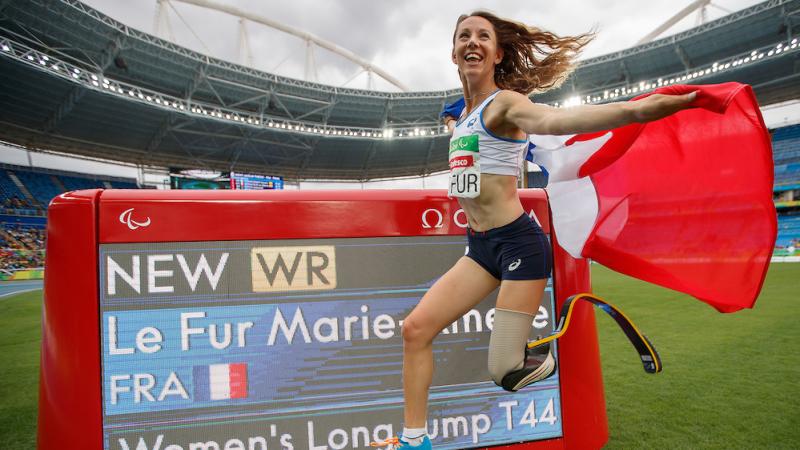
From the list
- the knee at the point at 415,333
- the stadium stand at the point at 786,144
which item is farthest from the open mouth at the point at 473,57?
the stadium stand at the point at 786,144

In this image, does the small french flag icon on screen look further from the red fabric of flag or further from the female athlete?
the red fabric of flag

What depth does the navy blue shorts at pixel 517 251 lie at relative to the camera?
1537 millimetres

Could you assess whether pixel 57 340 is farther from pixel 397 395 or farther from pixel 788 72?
pixel 788 72

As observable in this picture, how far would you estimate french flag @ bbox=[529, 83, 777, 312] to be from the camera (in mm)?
1695

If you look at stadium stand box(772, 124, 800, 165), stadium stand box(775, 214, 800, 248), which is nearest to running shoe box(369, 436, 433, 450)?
stadium stand box(775, 214, 800, 248)

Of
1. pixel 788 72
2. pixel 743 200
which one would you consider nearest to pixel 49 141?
pixel 743 200

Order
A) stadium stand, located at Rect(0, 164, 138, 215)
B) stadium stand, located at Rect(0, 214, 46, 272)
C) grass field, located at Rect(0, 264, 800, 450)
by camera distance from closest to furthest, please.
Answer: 1. grass field, located at Rect(0, 264, 800, 450)
2. stadium stand, located at Rect(0, 214, 46, 272)
3. stadium stand, located at Rect(0, 164, 138, 215)

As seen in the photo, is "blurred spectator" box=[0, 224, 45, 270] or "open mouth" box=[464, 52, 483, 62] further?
"blurred spectator" box=[0, 224, 45, 270]

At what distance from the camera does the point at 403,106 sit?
26500 mm

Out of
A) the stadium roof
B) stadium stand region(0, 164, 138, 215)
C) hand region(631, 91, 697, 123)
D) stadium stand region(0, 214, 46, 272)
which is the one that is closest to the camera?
hand region(631, 91, 697, 123)

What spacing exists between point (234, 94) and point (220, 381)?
24539 mm

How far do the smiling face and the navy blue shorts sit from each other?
60cm

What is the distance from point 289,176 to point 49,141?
13497 mm

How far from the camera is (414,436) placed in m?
1.52
